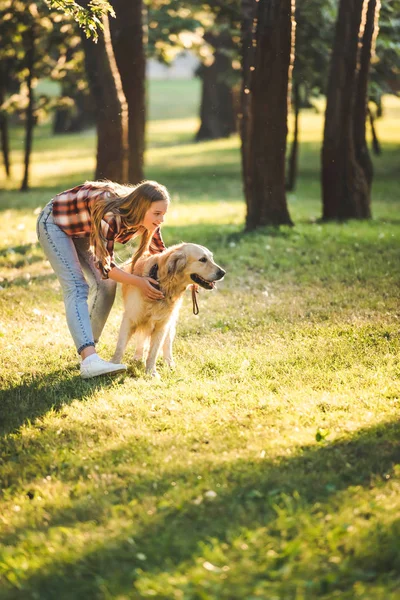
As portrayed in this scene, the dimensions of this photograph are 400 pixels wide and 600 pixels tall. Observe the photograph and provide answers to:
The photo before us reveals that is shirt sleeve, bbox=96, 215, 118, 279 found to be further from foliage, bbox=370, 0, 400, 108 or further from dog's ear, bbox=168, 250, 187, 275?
foliage, bbox=370, 0, 400, 108

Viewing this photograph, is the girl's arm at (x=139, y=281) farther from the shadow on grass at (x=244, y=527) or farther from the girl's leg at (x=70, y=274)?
the shadow on grass at (x=244, y=527)

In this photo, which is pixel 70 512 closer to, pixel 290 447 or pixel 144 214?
pixel 290 447

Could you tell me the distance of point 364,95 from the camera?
44.6 ft

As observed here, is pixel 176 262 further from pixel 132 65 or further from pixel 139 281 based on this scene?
pixel 132 65

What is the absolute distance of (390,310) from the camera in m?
8.22

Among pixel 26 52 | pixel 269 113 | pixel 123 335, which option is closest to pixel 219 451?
pixel 123 335

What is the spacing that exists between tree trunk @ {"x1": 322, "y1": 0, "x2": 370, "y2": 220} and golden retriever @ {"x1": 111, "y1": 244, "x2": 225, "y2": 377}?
771 centimetres

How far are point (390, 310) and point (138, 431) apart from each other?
156 inches

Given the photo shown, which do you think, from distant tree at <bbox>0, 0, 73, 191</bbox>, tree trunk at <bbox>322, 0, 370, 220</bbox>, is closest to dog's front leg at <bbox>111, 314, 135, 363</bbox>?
tree trunk at <bbox>322, 0, 370, 220</bbox>

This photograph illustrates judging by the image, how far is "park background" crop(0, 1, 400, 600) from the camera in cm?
349

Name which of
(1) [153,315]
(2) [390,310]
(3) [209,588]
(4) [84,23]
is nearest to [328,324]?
(2) [390,310]

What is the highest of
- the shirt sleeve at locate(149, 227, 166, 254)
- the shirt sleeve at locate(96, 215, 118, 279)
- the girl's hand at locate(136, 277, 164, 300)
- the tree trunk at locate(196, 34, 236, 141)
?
the shirt sleeve at locate(96, 215, 118, 279)

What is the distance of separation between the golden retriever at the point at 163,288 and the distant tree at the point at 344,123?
25.3 feet

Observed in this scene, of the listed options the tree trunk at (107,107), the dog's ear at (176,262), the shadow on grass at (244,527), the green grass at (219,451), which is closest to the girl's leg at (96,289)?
the green grass at (219,451)
